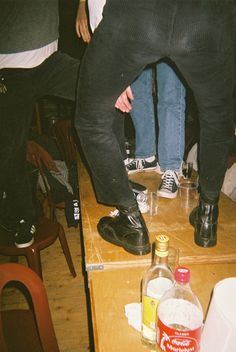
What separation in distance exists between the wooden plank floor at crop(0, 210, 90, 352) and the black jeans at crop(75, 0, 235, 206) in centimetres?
114

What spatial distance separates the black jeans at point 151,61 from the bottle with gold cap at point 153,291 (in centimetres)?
41

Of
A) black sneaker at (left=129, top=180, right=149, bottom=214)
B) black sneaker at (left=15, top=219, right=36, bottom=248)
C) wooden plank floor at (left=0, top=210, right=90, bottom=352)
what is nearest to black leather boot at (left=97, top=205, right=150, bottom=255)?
black sneaker at (left=129, top=180, right=149, bottom=214)

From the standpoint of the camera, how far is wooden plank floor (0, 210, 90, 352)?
1.84 m

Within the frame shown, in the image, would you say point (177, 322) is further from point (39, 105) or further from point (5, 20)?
point (39, 105)

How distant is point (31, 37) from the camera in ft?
5.48

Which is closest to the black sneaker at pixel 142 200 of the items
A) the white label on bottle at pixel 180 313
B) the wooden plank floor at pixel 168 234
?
the wooden plank floor at pixel 168 234

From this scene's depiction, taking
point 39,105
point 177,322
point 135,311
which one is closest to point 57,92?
point 135,311

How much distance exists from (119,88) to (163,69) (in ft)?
3.07

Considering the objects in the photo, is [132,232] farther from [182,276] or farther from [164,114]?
[164,114]

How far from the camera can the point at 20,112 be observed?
1762 mm

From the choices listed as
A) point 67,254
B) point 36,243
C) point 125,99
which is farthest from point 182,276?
point 67,254

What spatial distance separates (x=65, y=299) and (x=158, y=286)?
152 centimetres

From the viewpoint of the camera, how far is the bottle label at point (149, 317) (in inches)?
30.1

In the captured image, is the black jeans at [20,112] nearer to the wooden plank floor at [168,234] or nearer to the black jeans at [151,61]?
the wooden plank floor at [168,234]
